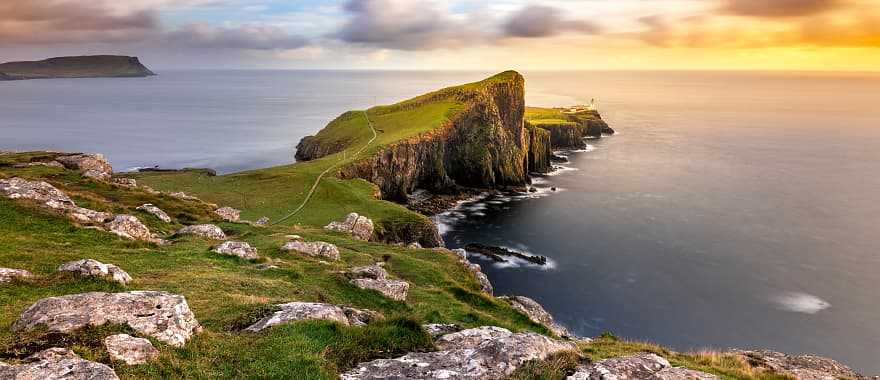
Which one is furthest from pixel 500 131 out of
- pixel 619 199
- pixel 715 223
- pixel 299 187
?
pixel 299 187

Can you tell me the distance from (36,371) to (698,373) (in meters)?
17.9

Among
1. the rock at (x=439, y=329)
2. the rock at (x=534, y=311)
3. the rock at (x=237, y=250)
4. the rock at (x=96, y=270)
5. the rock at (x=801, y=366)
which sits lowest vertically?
the rock at (x=534, y=311)

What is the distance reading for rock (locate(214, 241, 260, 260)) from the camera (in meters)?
29.0

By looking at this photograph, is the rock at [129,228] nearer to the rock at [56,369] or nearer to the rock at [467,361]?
the rock at [56,369]

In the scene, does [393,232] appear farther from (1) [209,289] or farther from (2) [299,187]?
(1) [209,289]

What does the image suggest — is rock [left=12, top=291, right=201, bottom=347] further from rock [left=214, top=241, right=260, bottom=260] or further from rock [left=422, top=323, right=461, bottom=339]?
rock [left=214, top=241, right=260, bottom=260]

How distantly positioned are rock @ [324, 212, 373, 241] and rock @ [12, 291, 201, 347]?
120 ft

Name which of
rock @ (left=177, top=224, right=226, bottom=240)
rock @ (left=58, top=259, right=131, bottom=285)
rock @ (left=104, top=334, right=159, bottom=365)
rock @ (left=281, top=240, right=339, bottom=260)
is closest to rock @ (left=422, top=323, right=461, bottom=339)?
rock @ (left=104, top=334, right=159, bottom=365)

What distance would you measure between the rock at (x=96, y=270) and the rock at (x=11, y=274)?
3.55 ft

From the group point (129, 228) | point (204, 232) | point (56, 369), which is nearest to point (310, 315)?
point (56, 369)

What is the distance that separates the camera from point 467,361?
1384 cm

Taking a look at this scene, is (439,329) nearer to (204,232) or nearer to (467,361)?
(467,361)

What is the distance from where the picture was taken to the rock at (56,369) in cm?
1008

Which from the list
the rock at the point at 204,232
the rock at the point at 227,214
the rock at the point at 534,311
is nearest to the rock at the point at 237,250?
the rock at the point at 204,232
